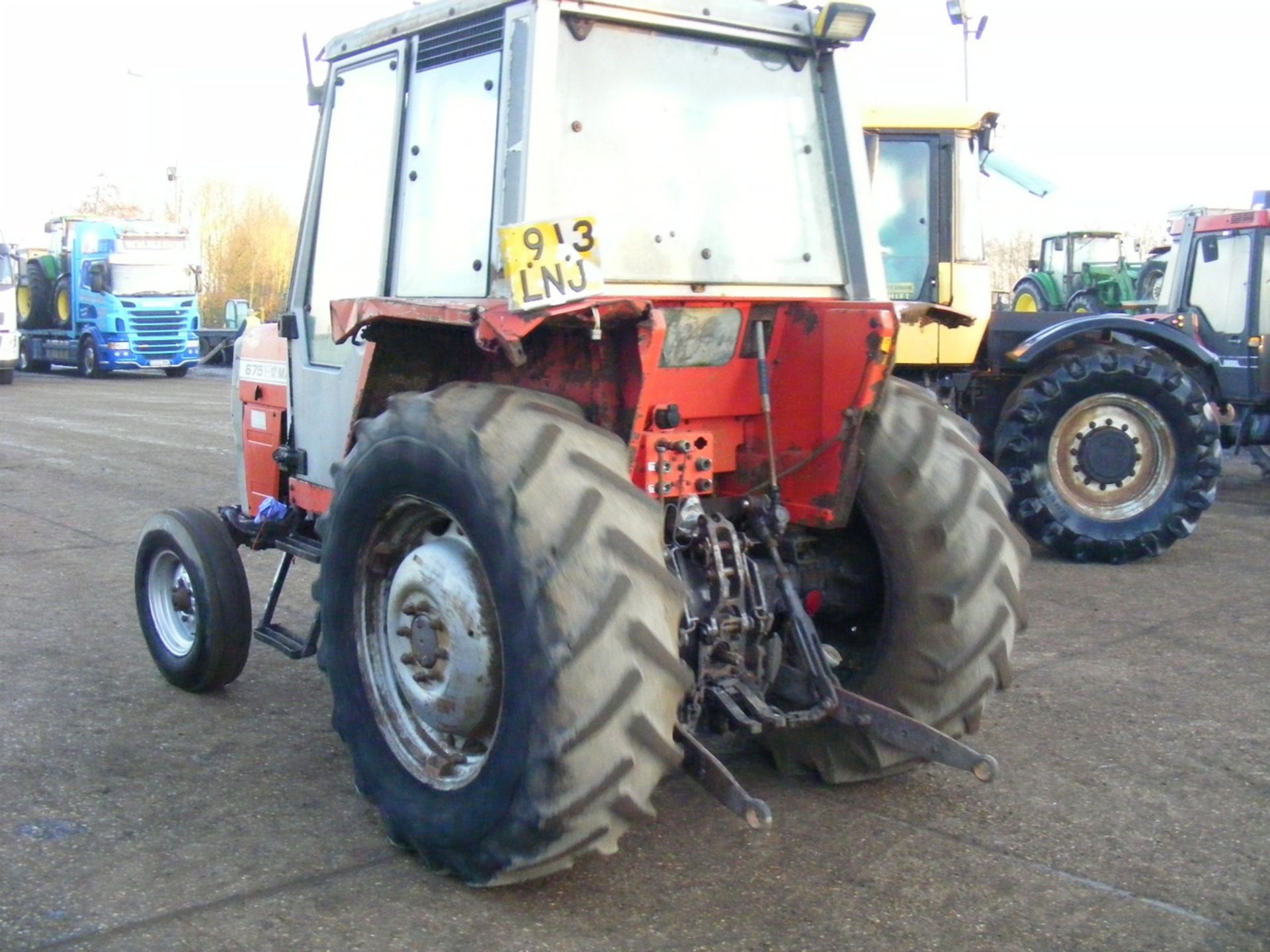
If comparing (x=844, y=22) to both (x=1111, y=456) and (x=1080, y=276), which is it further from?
(x=1080, y=276)

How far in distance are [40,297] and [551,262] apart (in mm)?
31022

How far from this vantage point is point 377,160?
473cm

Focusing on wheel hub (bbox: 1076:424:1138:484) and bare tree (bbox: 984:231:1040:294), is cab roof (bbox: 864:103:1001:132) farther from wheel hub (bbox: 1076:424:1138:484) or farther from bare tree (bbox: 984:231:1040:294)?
bare tree (bbox: 984:231:1040:294)

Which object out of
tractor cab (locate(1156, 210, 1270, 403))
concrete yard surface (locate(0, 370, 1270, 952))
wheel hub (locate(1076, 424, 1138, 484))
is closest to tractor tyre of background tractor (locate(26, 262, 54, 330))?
tractor cab (locate(1156, 210, 1270, 403))

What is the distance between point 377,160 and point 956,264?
17.7 ft

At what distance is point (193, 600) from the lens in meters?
5.66

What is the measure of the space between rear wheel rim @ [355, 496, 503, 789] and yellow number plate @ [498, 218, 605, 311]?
2.13 feet

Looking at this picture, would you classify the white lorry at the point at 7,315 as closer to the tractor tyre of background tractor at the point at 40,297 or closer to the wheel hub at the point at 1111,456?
the tractor tyre of background tractor at the point at 40,297

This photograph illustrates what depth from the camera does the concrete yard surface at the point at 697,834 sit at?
3.64m

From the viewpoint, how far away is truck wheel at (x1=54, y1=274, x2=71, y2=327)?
30.3 m

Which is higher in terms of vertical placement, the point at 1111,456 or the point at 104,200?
the point at 104,200

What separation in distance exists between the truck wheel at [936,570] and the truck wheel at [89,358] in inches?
1094

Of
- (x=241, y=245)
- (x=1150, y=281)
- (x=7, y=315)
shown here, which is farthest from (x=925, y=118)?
(x=241, y=245)

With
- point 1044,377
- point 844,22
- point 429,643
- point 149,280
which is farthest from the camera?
point 149,280
